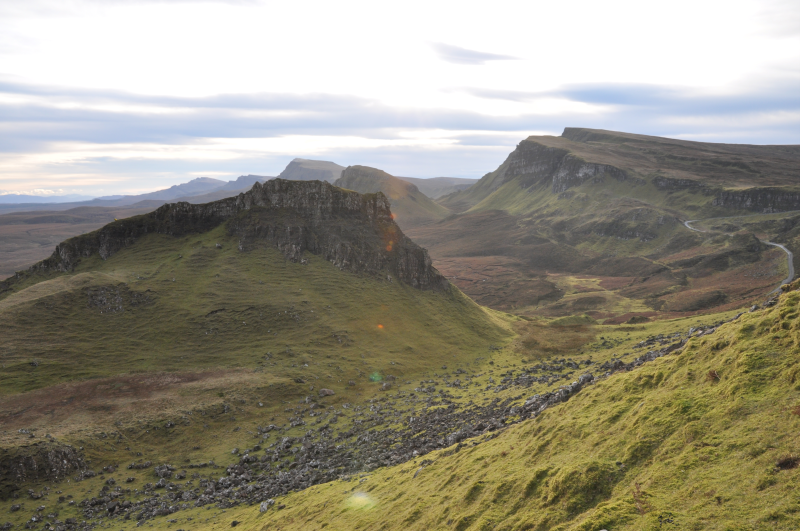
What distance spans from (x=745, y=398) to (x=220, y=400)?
63.4 metres

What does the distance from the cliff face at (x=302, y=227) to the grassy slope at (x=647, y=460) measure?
3099 inches

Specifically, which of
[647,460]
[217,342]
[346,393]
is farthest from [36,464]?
[647,460]

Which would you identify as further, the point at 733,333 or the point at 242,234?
the point at 242,234

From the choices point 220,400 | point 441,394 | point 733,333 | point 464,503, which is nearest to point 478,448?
point 464,503

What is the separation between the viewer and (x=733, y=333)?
25203 millimetres

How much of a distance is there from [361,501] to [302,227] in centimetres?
8429

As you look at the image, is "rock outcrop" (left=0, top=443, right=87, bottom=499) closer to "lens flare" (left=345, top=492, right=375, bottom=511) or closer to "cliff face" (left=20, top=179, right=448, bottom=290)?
"lens flare" (left=345, top=492, right=375, bottom=511)

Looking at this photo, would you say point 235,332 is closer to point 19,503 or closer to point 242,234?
point 242,234

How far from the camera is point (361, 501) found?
31.8m

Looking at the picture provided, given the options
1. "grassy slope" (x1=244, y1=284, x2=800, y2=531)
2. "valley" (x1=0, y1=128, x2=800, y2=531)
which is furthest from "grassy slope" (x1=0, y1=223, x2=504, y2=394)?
"grassy slope" (x1=244, y1=284, x2=800, y2=531)

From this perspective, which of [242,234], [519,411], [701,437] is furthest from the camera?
[242,234]

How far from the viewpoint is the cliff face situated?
345ft

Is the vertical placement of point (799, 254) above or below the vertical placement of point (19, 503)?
above

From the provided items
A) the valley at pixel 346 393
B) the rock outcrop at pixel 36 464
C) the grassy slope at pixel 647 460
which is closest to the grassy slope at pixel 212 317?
the valley at pixel 346 393
